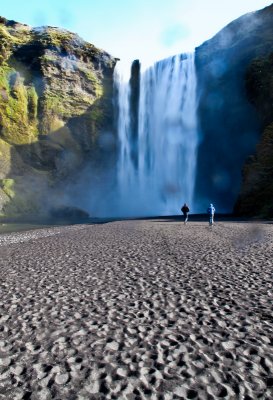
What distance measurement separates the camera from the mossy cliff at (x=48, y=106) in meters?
76.2

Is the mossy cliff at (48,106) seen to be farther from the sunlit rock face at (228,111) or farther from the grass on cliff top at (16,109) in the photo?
Result: the sunlit rock face at (228,111)

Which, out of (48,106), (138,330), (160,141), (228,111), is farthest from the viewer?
(48,106)

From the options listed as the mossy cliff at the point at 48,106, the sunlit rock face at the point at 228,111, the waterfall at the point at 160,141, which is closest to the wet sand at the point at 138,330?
the sunlit rock face at the point at 228,111

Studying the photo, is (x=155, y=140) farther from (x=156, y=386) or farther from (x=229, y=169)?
(x=156, y=386)

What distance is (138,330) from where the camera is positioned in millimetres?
7914

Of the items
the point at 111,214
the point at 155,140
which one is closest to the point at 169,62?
the point at 155,140

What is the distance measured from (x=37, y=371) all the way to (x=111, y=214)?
71.6 m

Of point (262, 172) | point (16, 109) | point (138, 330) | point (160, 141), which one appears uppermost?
point (16, 109)

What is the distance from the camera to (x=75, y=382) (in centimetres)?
581

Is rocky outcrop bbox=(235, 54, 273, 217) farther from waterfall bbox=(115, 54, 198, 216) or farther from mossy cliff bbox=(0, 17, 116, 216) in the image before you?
mossy cliff bbox=(0, 17, 116, 216)

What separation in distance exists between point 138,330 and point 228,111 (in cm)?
7342

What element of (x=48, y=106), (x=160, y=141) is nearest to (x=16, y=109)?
(x=48, y=106)

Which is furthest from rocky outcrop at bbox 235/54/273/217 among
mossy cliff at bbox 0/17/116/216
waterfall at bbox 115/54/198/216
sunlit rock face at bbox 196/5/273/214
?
mossy cliff at bbox 0/17/116/216

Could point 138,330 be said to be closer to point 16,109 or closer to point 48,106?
point 16,109
